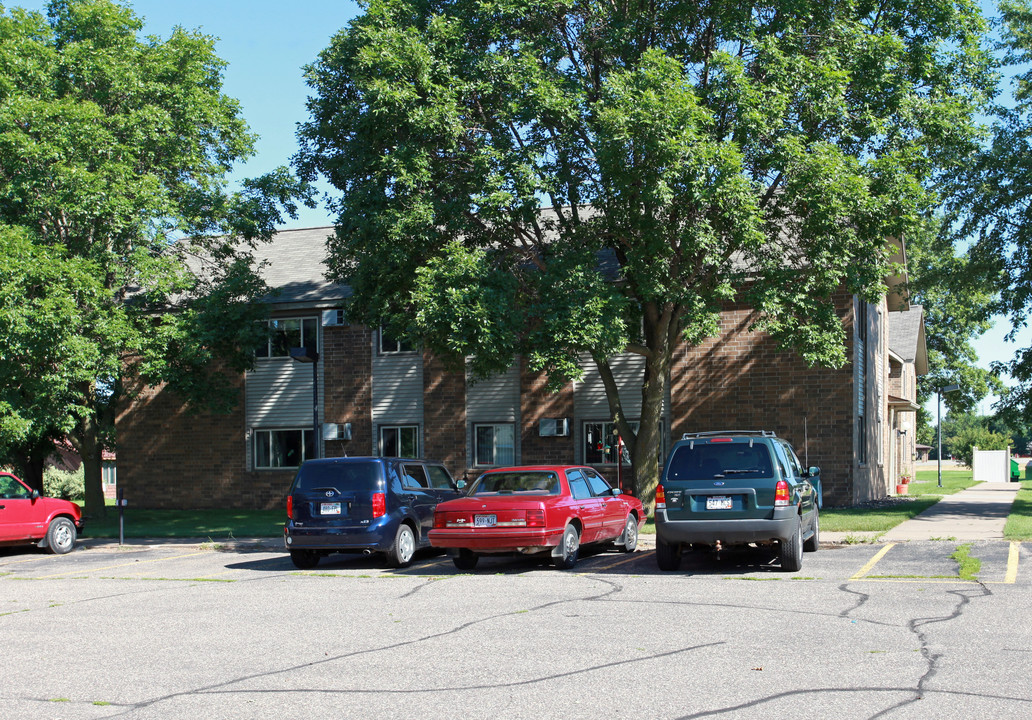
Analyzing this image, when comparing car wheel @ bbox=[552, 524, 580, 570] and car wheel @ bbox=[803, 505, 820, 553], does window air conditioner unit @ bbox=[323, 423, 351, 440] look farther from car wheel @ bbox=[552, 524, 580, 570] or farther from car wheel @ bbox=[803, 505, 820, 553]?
car wheel @ bbox=[803, 505, 820, 553]

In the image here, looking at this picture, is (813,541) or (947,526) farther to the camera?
(947,526)

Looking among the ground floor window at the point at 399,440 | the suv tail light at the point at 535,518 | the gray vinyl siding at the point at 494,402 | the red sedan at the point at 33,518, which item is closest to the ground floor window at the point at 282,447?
the ground floor window at the point at 399,440

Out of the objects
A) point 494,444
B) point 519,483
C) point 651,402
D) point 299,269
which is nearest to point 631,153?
point 651,402

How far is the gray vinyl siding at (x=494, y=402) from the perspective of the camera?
2753cm

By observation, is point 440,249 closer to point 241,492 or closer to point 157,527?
point 157,527

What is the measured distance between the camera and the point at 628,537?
1588 centimetres

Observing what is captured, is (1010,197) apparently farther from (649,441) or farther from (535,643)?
(535,643)

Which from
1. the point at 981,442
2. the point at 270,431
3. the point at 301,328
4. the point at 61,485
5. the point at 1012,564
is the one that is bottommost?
the point at 981,442

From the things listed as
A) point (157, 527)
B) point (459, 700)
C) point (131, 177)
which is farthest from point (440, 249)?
point (459, 700)

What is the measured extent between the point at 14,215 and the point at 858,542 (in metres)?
19.5

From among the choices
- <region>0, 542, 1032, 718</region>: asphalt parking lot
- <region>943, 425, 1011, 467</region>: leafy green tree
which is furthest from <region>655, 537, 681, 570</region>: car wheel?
<region>943, 425, 1011, 467</region>: leafy green tree

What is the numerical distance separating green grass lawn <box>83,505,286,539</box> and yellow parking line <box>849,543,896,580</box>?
11.7 metres

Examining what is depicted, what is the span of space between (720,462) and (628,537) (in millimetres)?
3223

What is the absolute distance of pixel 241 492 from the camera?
30.1 m
